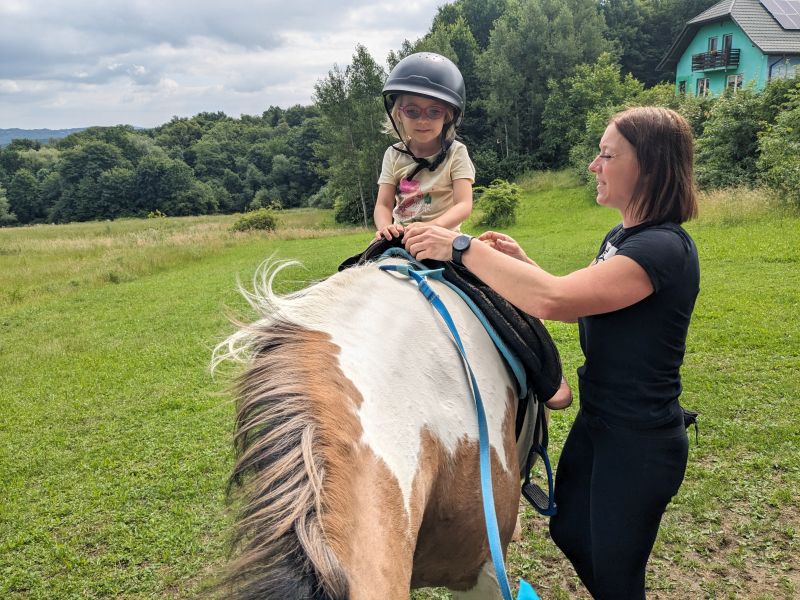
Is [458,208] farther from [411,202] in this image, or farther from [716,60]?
[716,60]

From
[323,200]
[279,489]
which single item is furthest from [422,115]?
[323,200]

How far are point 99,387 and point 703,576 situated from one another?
6.39 meters

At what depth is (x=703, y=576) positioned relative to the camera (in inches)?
114

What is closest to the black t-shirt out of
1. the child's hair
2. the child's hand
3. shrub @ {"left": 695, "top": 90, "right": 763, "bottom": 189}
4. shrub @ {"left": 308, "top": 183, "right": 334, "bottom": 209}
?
the child's hand

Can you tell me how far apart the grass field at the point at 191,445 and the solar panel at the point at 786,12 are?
941 inches

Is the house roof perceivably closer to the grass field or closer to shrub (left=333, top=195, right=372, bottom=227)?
the grass field

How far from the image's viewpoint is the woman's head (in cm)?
161

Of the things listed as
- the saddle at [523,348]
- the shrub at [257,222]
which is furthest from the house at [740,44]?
the saddle at [523,348]

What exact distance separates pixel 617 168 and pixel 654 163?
11 cm

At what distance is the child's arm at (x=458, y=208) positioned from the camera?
2724 millimetres

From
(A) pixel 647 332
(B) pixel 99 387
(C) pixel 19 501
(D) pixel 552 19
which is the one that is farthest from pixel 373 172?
(A) pixel 647 332

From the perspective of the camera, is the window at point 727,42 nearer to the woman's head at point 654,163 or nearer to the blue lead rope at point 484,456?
the woman's head at point 654,163

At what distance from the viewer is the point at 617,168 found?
1.69 meters

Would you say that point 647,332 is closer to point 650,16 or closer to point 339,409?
point 339,409
